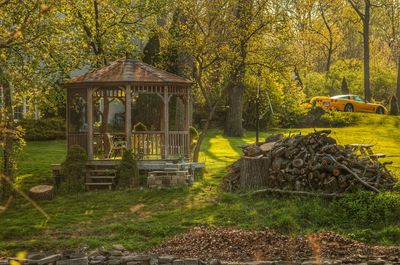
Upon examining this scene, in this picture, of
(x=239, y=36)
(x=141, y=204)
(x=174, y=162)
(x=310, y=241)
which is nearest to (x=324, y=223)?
(x=310, y=241)

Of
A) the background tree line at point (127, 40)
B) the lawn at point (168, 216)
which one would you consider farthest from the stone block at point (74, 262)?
the background tree line at point (127, 40)

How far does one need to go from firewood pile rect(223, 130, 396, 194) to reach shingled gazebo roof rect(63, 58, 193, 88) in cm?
427

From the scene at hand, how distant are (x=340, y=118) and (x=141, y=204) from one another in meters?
22.4

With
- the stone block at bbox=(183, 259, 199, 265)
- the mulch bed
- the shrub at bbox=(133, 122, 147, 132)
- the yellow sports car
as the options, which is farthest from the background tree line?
the yellow sports car

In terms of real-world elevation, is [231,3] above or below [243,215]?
above

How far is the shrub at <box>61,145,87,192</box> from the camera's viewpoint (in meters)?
19.5

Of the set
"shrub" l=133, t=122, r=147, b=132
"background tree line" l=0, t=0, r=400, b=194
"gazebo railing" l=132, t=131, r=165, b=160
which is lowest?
"gazebo railing" l=132, t=131, r=165, b=160

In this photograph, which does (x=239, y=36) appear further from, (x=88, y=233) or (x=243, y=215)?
(x=88, y=233)

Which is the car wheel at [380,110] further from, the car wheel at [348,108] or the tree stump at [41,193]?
the tree stump at [41,193]

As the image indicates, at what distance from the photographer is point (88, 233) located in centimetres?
1474

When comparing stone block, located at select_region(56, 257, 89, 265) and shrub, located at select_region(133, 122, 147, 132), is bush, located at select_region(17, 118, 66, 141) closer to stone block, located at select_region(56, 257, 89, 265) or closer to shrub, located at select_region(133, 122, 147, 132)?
shrub, located at select_region(133, 122, 147, 132)

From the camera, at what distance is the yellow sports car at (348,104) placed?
41028 mm

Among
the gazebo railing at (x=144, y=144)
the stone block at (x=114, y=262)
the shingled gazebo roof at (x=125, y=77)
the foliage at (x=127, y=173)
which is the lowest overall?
the stone block at (x=114, y=262)

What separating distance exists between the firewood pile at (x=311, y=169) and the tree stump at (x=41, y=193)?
5017mm
